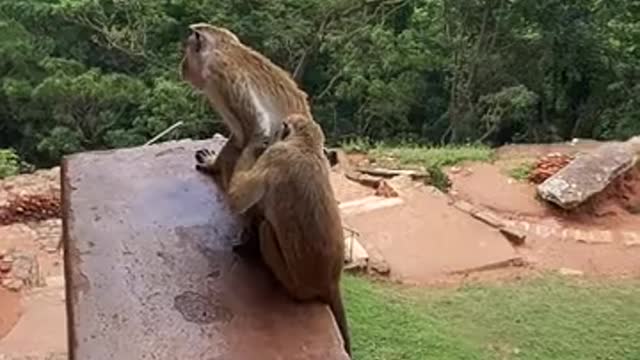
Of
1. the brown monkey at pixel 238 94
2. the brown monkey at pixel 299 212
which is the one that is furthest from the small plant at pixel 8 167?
the brown monkey at pixel 299 212

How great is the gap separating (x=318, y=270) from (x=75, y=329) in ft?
2.64

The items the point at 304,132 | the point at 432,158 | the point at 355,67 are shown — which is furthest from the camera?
the point at 355,67

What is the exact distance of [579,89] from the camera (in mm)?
12352

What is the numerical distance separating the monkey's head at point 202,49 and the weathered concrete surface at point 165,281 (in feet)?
1.79

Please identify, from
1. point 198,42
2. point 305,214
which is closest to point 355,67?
point 198,42

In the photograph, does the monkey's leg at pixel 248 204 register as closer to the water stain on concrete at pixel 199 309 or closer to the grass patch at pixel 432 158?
the water stain on concrete at pixel 199 309

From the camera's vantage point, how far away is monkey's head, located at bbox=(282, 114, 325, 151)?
143 inches

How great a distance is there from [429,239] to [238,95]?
284cm

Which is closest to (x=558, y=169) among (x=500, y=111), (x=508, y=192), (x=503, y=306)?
(x=508, y=192)

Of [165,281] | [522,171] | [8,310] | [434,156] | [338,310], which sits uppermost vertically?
[165,281]

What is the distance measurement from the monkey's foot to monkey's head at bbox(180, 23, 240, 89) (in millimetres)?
371

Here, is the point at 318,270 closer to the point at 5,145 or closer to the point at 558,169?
the point at 558,169

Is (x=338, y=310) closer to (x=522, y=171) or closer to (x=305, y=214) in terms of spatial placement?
(x=305, y=214)

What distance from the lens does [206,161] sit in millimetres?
4023
